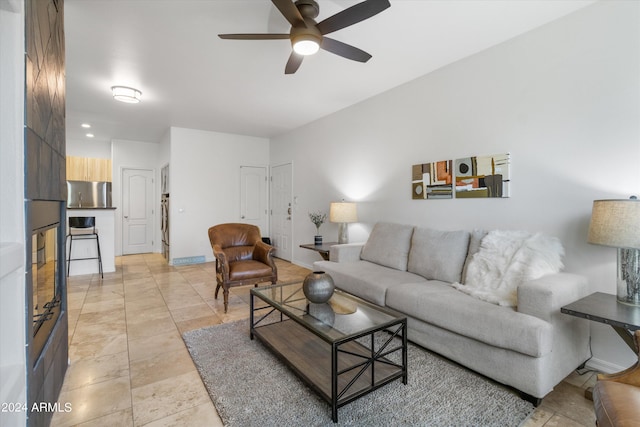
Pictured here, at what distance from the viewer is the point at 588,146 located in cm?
222

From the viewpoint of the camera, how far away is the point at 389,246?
3.31 metres

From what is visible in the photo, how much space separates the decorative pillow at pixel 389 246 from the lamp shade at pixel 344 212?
0.54 m

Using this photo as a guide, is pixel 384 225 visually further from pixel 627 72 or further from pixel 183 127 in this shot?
pixel 183 127

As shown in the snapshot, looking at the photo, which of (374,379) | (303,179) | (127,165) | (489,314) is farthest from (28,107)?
(127,165)

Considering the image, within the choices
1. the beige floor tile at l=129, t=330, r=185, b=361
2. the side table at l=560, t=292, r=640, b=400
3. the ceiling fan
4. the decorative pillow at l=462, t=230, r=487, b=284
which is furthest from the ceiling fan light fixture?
the beige floor tile at l=129, t=330, r=185, b=361

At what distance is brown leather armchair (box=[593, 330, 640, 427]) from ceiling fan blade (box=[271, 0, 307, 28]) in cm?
250

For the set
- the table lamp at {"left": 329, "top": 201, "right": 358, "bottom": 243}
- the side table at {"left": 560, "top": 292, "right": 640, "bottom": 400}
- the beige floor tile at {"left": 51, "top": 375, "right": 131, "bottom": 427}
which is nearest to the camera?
the side table at {"left": 560, "top": 292, "right": 640, "bottom": 400}

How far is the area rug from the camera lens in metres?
1.62

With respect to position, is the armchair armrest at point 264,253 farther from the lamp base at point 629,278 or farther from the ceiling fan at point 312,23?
the lamp base at point 629,278

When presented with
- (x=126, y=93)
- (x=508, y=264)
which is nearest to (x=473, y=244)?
(x=508, y=264)

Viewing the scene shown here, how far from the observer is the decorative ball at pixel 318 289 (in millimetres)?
2199

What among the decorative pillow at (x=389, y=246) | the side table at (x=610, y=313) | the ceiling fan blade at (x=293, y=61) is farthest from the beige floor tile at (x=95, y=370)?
the side table at (x=610, y=313)

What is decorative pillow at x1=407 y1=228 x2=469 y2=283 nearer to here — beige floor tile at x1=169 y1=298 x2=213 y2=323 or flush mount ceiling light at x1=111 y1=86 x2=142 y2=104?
beige floor tile at x1=169 y1=298 x2=213 y2=323

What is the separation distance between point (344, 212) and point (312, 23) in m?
2.43
